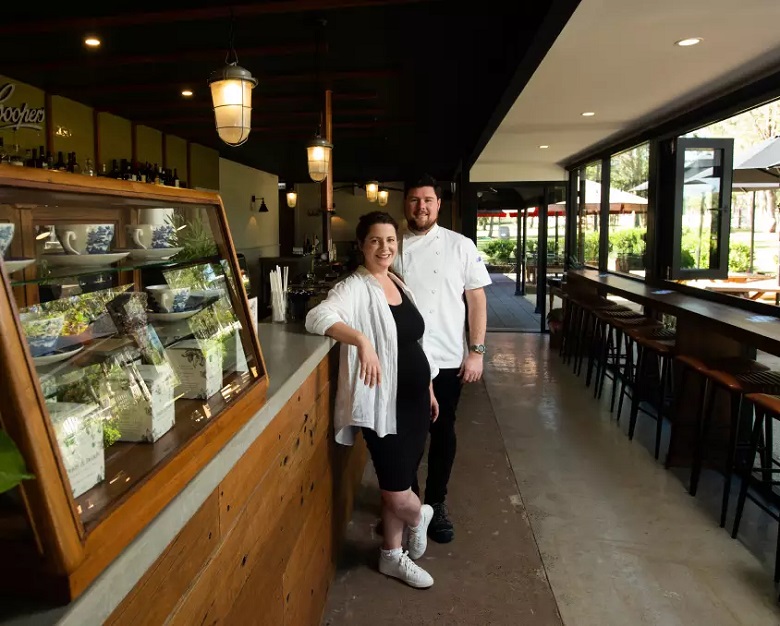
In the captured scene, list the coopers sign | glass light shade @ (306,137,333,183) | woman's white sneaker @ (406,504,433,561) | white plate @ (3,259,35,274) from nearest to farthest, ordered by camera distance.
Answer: white plate @ (3,259,35,274) < woman's white sneaker @ (406,504,433,561) < glass light shade @ (306,137,333,183) < the coopers sign

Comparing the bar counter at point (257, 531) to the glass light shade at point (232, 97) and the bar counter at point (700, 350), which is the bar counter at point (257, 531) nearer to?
the glass light shade at point (232, 97)

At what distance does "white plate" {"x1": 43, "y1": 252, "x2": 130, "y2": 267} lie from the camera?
105 centimetres

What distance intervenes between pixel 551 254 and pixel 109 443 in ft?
30.5

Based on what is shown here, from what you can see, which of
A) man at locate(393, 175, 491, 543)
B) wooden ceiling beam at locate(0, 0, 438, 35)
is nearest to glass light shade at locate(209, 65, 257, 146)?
wooden ceiling beam at locate(0, 0, 438, 35)

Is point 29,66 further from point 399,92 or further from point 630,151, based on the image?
A: point 630,151

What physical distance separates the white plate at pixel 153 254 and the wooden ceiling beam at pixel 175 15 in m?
2.59

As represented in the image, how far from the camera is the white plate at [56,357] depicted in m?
1.00

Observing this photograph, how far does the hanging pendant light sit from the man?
1.03 meters

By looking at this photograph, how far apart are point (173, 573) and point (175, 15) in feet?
11.2

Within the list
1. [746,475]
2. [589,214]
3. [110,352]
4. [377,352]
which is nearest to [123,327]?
[110,352]

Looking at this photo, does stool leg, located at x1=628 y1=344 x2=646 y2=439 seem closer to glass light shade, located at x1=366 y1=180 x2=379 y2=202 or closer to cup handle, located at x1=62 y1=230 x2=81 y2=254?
cup handle, located at x1=62 y1=230 x2=81 y2=254

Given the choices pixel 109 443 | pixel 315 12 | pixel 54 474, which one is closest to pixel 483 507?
pixel 109 443

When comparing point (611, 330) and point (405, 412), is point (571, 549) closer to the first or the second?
point (405, 412)

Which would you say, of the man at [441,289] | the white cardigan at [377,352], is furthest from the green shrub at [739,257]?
the white cardigan at [377,352]
